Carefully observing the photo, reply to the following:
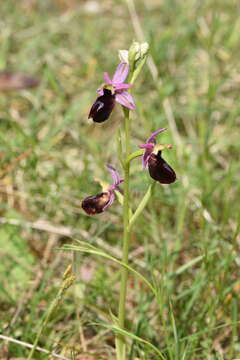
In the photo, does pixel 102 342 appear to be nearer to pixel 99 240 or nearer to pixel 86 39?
pixel 99 240

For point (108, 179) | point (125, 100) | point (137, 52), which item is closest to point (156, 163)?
point (125, 100)

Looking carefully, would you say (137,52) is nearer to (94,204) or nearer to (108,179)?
(94,204)

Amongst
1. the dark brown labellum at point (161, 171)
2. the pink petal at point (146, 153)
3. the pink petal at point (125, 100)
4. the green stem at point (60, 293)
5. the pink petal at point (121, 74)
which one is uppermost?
the pink petal at point (121, 74)

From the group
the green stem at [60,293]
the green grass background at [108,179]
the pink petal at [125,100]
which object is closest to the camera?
the pink petal at [125,100]

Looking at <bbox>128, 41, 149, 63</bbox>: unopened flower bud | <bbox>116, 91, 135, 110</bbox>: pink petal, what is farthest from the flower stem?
<bbox>128, 41, 149, 63</bbox>: unopened flower bud

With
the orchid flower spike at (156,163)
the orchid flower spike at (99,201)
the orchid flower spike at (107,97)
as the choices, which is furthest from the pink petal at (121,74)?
the orchid flower spike at (99,201)

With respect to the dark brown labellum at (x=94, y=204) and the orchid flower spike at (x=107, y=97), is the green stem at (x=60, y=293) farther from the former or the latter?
the orchid flower spike at (x=107, y=97)

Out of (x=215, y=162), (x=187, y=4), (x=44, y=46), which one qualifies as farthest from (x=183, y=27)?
(x=215, y=162)

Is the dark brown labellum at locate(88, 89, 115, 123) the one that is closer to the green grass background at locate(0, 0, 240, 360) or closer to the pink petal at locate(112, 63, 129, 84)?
the pink petal at locate(112, 63, 129, 84)
